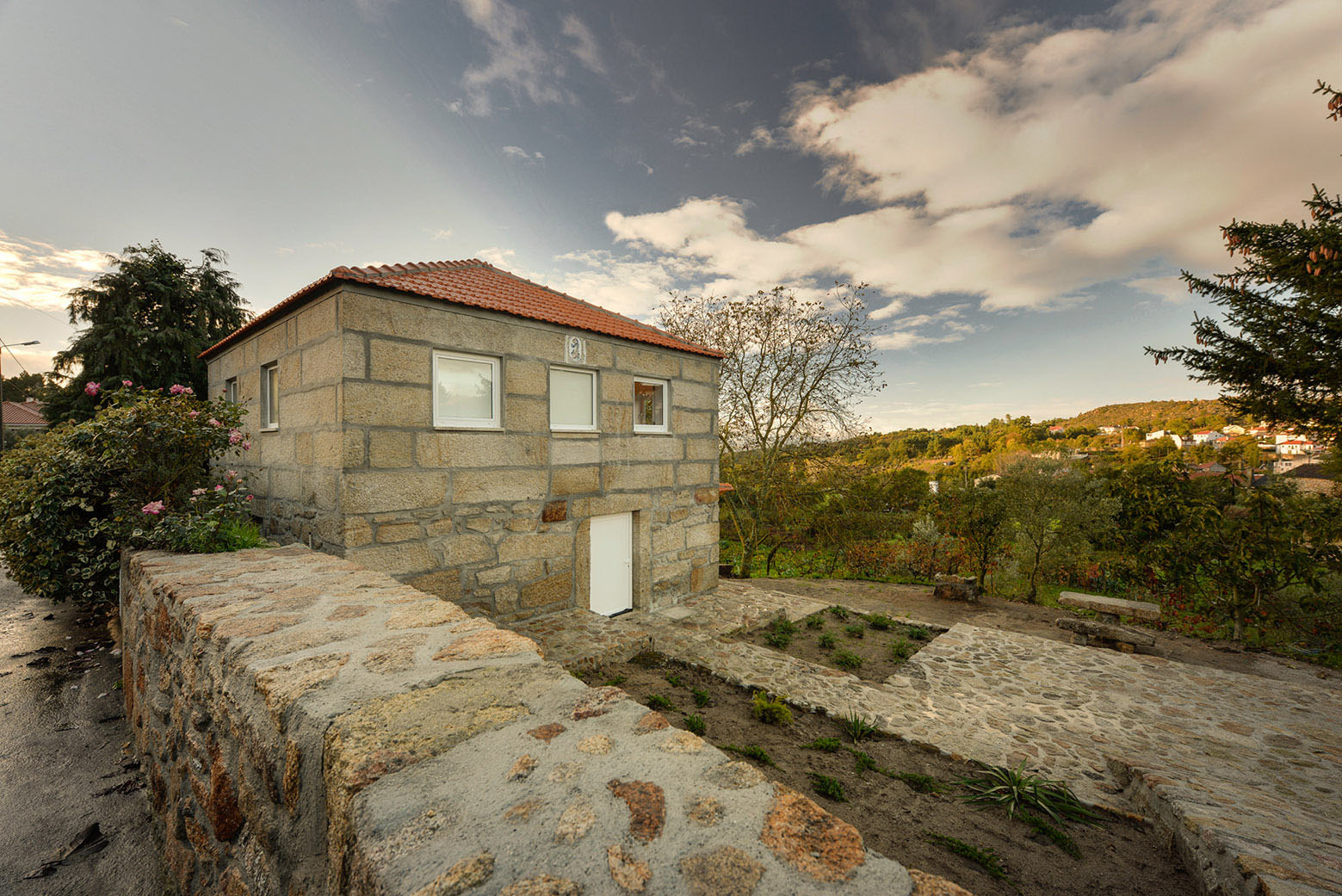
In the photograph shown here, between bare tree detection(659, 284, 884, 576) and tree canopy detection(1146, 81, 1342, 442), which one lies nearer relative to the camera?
tree canopy detection(1146, 81, 1342, 442)

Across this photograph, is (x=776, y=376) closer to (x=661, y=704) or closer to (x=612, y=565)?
(x=612, y=565)


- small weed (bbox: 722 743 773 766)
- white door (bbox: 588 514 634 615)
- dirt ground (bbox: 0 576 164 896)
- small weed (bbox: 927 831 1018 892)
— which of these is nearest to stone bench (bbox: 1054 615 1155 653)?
small weed (bbox: 927 831 1018 892)

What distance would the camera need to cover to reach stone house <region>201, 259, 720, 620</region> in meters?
4.74

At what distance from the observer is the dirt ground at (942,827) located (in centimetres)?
274

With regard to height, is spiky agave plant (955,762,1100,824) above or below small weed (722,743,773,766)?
below

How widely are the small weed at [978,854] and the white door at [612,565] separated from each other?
4.63 meters

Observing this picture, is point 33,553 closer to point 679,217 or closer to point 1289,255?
point 679,217

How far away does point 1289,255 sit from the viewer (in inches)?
244

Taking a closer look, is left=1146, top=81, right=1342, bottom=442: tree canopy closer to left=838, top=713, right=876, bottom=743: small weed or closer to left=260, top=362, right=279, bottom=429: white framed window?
left=838, top=713, right=876, bottom=743: small weed

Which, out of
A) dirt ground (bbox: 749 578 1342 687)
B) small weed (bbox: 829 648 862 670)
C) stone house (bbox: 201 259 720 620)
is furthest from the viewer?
dirt ground (bbox: 749 578 1342 687)

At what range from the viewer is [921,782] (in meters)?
3.54

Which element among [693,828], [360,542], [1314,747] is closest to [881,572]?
[1314,747]

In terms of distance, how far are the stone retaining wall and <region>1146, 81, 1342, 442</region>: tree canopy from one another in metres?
8.54

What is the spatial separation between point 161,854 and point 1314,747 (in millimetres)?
8639
